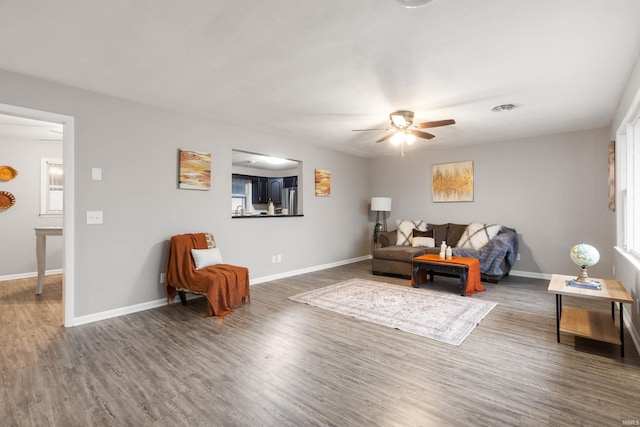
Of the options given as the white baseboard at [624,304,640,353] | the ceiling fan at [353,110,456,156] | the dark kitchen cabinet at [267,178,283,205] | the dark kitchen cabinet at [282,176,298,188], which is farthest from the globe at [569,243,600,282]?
the dark kitchen cabinet at [267,178,283,205]

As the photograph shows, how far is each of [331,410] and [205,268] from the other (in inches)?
96.0

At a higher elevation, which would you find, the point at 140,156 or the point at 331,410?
the point at 140,156

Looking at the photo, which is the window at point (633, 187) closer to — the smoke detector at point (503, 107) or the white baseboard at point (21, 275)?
the smoke detector at point (503, 107)

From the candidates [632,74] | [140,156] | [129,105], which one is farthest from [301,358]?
[632,74]

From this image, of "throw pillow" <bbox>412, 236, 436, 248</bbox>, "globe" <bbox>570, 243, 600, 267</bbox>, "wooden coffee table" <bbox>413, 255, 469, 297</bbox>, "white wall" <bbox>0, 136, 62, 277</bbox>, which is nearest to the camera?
"globe" <bbox>570, 243, 600, 267</bbox>

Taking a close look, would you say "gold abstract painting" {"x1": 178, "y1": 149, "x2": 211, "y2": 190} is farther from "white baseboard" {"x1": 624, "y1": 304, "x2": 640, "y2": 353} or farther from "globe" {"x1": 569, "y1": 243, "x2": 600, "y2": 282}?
"white baseboard" {"x1": 624, "y1": 304, "x2": 640, "y2": 353}

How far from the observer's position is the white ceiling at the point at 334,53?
1.98 metres

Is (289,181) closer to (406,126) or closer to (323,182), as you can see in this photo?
(323,182)

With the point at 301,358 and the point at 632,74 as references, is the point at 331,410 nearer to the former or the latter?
the point at 301,358

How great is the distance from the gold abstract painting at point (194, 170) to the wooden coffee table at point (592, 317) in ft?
13.0

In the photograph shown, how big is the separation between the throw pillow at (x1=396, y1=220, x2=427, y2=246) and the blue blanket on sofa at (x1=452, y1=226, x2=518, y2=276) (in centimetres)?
105

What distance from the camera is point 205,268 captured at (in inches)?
147

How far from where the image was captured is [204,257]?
3.81 meters

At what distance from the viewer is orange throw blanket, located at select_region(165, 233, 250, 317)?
3.42 meters
